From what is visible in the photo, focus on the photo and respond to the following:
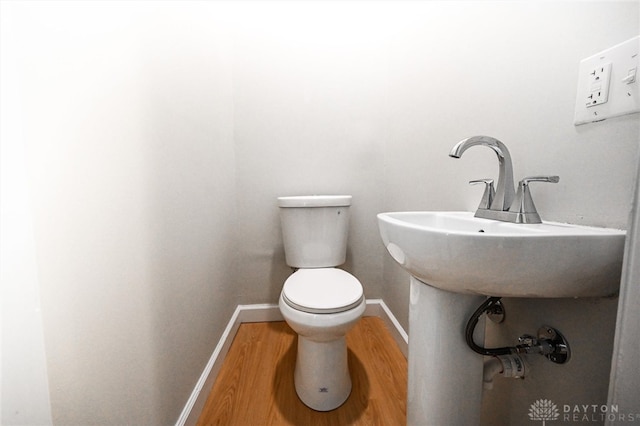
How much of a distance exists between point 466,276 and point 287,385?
3.08 feet

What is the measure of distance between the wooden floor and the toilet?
0.06m

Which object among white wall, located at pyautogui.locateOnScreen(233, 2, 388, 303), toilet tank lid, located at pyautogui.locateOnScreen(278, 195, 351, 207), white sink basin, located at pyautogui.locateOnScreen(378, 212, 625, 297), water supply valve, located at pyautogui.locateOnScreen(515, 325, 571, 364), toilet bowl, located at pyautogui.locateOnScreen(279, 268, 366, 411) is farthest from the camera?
white wall, located at pyautogui.locateOnScreen(233, 2, 388, 303)

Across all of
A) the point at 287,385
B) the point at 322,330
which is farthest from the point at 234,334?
the point at 322,330

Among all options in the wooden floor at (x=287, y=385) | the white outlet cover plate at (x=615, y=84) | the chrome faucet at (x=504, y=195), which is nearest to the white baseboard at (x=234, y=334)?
the wooden floor at (x=287, y=385)

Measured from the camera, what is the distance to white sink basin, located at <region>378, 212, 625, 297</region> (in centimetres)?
39

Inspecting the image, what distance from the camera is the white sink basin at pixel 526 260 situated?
0.39 m

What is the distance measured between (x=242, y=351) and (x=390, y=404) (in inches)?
28.5

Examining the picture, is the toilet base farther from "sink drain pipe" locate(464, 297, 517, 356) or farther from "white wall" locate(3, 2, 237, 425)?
"sink drain pipe" locate(464, 297, 517, 356)

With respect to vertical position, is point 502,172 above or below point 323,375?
above

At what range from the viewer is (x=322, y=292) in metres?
0.97

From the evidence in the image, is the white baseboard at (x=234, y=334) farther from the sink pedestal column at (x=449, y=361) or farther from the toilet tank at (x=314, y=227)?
the sink pedestal column at (x=449, y=361)

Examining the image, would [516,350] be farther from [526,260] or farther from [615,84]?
[615,84]

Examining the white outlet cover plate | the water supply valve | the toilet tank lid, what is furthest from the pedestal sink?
the toilet tank lid

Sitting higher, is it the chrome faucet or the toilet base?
the chrome faucet
